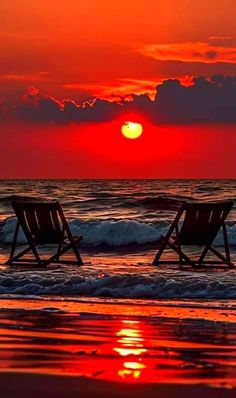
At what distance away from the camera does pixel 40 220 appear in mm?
15141

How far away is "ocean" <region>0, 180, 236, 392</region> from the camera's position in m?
5.34

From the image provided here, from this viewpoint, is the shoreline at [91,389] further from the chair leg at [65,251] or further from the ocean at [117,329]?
the chair leg at [65,251]

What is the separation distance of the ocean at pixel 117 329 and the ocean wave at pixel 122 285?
14mm

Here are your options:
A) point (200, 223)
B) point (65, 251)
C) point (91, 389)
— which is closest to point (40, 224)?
point (65, 251)

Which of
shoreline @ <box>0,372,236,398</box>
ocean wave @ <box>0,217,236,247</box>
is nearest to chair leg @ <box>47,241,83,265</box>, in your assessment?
ocean wave @ <box>0,217,236,247</box>

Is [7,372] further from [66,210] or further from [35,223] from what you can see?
[66,210]

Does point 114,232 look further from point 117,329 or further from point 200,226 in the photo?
point 117,329

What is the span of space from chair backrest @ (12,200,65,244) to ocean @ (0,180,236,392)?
0.52 metres

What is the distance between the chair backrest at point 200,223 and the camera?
48.3 feet

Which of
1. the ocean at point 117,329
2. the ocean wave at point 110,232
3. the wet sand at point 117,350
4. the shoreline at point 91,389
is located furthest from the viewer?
the ocean wave at point 110,232

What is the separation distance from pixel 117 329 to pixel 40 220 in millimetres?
7432

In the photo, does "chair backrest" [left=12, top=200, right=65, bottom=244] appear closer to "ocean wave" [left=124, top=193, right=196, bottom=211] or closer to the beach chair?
the beach chair

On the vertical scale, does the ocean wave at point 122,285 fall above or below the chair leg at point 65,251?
above

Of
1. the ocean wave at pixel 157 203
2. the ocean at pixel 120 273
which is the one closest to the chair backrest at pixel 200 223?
the ocean at pixel 120 273
